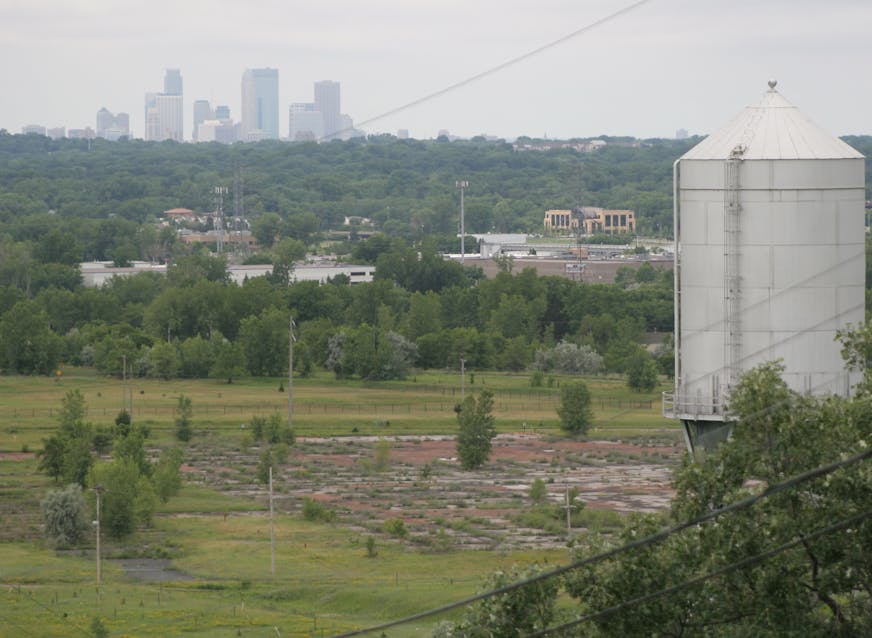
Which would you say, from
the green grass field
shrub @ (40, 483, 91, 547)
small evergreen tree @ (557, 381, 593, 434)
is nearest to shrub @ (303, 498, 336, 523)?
the green grass field

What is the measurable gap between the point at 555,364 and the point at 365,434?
25190mm

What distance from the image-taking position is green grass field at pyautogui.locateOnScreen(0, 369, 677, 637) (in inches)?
1411

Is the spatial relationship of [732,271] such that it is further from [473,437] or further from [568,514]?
[473,437]

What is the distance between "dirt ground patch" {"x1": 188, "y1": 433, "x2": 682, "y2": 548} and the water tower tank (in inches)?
683

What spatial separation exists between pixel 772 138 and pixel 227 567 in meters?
20.5

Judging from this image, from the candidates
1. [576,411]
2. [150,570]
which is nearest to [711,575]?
[150,570]

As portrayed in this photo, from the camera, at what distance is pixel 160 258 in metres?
170

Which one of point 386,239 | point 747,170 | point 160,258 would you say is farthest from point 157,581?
point 160,258

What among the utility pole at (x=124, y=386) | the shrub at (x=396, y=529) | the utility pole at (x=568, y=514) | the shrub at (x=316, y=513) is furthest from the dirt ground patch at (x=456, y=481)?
the utility pole at (x=124, y=386)

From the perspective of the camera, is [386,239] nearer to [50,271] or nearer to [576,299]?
[50,271]

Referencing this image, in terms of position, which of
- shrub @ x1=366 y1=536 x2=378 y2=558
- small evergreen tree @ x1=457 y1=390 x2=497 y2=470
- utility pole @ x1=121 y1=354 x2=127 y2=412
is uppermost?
utility pole @ x1=121 y1=354 x2=127 y2=412

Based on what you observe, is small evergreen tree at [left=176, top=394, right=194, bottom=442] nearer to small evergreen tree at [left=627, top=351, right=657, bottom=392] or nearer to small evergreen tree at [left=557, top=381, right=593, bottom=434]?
small evergreen tree at [left=557, top=381, right=593, bottom=434]

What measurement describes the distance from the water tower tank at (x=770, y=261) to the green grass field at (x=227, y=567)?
10441 millimetres

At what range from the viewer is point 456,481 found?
56875 millimetres
